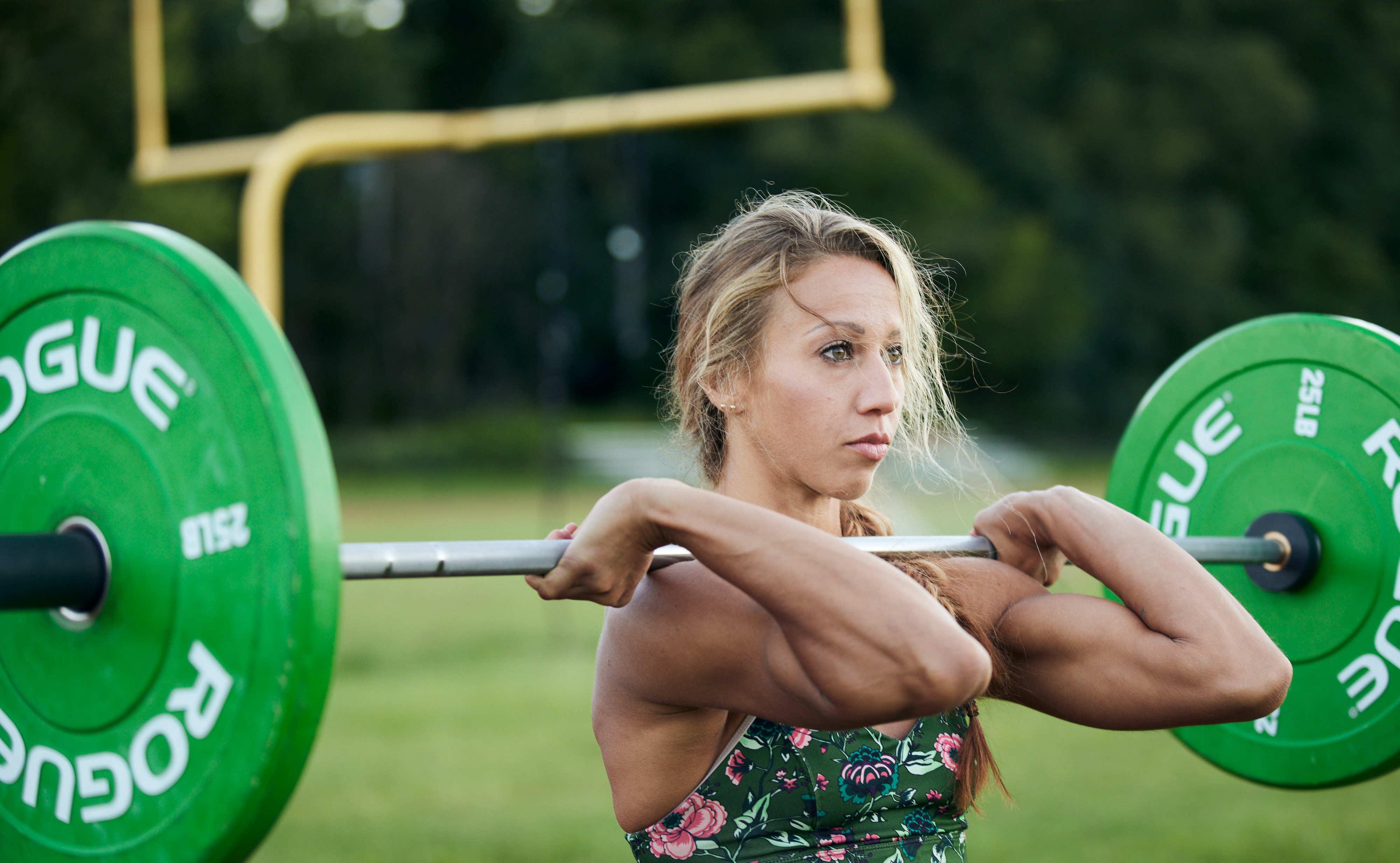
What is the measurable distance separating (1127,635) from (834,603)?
1.78 ft

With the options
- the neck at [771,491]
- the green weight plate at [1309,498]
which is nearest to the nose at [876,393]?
the neck at [771,491]

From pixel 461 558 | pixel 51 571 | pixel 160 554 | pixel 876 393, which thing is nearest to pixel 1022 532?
pixel 876 393

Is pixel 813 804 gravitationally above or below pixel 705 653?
below

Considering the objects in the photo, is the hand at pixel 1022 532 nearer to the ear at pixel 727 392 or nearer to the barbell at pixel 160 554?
the barbell at pixel 160 554

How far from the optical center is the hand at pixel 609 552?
161 cm

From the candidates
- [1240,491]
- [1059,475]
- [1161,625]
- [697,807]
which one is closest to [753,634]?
[697,807]

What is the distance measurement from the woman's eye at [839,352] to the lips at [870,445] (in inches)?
4.8

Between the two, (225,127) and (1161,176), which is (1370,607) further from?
(1161,176)

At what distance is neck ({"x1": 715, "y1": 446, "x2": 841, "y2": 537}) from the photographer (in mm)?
1963

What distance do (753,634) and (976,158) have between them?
36.1 m

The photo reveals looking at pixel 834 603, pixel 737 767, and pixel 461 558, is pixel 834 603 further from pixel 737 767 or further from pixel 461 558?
pixel 461 558

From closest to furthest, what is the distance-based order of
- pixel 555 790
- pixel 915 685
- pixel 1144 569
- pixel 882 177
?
pixel 915 685
pixel 1144 569
pixel 555 790
pixel 882 177

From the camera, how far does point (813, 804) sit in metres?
1.73

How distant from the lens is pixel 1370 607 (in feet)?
7.71
